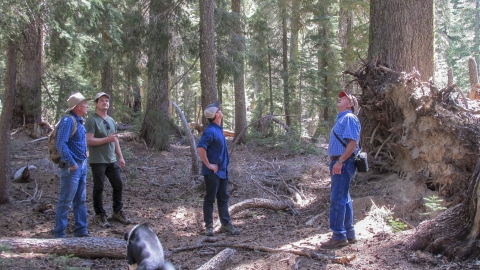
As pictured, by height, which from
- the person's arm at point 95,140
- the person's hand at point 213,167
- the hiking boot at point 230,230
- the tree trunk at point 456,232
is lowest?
the hiking boot at point 230,230

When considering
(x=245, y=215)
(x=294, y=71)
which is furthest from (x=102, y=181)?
(x=294, y=71)

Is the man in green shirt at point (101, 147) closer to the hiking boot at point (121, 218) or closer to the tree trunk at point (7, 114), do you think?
the hiking boot at point (121, 218)

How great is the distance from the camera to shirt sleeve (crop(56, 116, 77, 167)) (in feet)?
17.4

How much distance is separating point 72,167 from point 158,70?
678cm

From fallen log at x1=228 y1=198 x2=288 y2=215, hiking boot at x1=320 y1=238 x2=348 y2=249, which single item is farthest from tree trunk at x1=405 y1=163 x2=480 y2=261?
fallen log at x1=228 y1=198 x2=288 y2=215

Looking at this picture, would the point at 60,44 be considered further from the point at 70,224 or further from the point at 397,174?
the point at 397,174

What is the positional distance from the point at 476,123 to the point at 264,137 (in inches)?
459

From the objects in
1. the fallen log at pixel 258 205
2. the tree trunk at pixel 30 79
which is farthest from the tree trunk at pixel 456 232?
the tree trunk at pixel 30 79

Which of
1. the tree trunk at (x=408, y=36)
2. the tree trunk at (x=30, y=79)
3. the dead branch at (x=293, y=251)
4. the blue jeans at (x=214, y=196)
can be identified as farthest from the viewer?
the tree trunk at (x=30, y=79)

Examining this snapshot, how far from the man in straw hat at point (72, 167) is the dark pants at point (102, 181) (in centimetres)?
54

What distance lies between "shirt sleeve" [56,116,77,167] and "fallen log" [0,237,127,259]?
3.42 ft

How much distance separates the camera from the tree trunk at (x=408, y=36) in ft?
24.1

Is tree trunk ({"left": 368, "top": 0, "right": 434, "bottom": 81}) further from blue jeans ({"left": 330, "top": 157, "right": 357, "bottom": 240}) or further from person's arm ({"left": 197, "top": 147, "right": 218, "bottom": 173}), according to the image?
person's arm ({"left": 197, "top": 147, "right": 218, "bottom": 173})

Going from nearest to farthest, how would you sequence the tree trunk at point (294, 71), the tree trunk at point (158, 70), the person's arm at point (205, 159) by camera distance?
1. the person's arm at point (205, 159)
2. the tree trunk at point (158, 70)
3. the tree trunk at point (294, 71)
